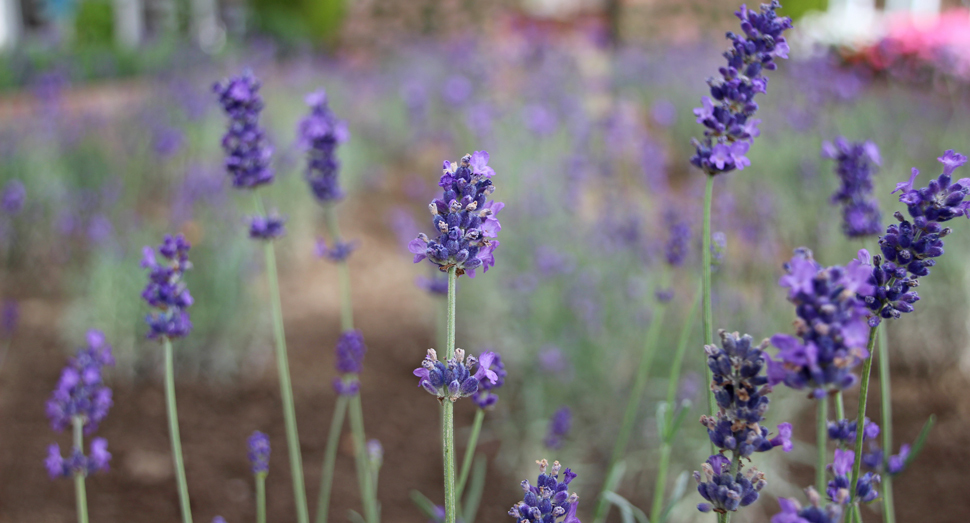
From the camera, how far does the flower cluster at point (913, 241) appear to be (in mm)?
930

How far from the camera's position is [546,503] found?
900 millimetres

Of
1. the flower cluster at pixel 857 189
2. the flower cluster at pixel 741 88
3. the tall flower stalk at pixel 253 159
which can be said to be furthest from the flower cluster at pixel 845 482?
the tall flower stalk at pixel 253 159

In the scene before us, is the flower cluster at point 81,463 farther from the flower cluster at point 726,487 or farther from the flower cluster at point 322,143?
the flower cluster at point 726,487

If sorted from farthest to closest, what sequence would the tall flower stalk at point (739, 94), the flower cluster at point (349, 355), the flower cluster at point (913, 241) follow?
the flower cluster at point (349, 355)
the tall flower stalk at point (739, 94)
the flower cluster at point (913, 241)

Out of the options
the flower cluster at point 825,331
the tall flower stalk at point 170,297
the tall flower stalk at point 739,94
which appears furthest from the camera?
the tall flower stalk at point 170,297

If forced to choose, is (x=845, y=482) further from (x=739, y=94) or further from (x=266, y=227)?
(x=266, y=227)

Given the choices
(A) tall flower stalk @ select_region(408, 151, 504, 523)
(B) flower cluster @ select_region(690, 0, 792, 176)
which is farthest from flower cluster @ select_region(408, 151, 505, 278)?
(B) flower cluster @ select_region(690, 0, 792, 176)

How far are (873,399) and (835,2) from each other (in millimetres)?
18616

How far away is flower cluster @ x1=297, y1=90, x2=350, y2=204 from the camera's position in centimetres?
170

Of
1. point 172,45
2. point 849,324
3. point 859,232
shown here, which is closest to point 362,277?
point 859,232

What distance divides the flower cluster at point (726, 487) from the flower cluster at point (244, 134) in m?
1.14

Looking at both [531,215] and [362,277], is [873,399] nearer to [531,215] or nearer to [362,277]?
[531,215]

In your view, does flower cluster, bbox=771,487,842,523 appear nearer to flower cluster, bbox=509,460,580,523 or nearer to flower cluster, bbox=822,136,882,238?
flower cluster, bbox=509,460,580,523

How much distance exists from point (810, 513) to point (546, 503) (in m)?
0.31
